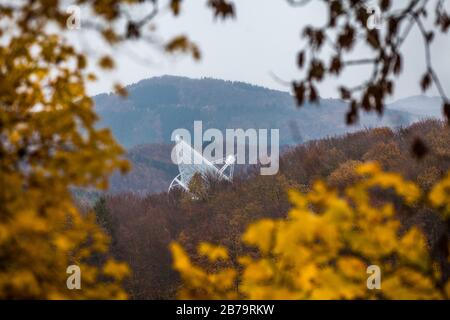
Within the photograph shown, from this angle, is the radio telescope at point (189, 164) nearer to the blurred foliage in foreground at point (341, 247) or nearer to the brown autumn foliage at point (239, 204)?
the brown autumn foliage at point (239, 204)

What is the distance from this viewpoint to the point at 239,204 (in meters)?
56.7

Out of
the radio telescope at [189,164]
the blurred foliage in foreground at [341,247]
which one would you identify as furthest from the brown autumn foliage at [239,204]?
the blurred foliage in foreground at [341,247]

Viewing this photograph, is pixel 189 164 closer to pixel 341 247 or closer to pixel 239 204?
pixel 239 204

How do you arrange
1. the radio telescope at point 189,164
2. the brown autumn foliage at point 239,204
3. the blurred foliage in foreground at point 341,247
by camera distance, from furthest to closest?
the radio telescope at point 189,164, the brown autumn foliage at point 239,204, the blurred foliage in foreground at point 341,247

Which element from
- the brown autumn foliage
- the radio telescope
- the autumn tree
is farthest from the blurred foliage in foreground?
the radio telescope

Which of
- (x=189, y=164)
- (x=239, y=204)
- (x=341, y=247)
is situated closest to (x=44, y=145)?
(x=341, y=247)

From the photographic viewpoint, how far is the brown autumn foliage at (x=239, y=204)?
4531cm

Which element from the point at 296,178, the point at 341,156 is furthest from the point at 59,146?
the point at 341,156

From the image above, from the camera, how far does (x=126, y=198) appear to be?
77250 mm

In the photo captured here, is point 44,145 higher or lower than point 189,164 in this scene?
lower

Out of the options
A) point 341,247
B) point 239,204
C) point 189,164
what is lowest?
point 341,247

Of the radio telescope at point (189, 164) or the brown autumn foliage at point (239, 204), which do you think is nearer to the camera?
the brown autumn foliage at point (239, 204)
